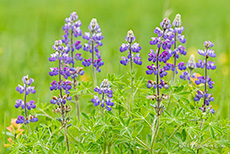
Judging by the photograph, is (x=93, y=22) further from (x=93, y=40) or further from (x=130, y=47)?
(x=130, y=47)

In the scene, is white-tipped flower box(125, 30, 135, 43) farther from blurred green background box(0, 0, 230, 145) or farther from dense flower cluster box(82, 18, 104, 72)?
blurred green background box(0, 0, 230, 145)

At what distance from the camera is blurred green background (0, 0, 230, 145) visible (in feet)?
14.8

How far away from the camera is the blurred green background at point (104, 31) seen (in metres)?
4.51

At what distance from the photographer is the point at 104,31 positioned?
7.82 metres

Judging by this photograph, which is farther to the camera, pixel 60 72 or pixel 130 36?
pixel 60 72

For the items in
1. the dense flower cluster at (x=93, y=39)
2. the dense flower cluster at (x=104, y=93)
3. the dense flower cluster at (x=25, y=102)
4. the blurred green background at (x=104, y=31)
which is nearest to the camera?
the dense flower cluster at (x=104, y=93)

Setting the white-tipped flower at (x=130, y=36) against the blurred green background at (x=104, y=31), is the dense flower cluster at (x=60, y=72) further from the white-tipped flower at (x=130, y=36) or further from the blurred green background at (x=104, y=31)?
the blurred green background at (x=104, y=31)

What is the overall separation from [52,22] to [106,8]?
191 cm

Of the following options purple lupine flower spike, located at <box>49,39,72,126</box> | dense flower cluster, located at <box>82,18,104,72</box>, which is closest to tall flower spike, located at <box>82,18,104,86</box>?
dense flower cluster, located at <box>82,18,104,72</box>

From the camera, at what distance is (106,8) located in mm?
9539

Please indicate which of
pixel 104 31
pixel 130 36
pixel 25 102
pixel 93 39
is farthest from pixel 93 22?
pixel 104 31

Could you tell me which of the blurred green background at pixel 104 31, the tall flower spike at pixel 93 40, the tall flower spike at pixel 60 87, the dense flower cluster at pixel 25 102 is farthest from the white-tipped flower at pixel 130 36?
the blurred green background at pixel 104 31

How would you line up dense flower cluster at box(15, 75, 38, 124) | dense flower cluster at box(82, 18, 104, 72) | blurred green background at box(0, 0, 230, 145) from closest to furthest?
dense flower cluster at box(15, 75, 38, 124)
dense flower cluster at box(82, 18, 104, 72)
blurred green background at box(0, 0, 230, 145)

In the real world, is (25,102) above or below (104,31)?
below
